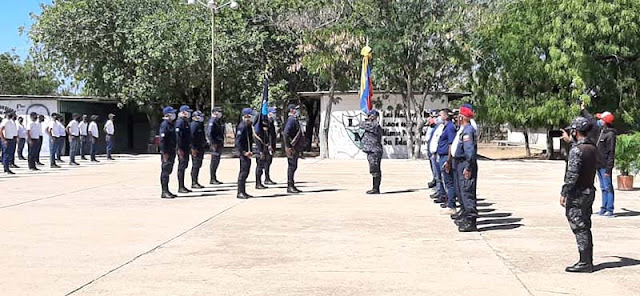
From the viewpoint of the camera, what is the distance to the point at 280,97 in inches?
1316

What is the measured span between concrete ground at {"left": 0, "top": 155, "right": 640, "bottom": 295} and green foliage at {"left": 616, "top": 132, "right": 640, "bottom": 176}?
0.67 metres

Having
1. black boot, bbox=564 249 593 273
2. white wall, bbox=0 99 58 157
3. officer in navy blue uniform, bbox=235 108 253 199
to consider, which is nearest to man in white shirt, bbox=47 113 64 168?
white wall, bbox=0 99 58 157

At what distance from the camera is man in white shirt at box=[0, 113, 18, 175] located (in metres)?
20.2

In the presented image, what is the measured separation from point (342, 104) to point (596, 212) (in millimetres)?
20599

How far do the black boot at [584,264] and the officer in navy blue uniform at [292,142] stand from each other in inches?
325

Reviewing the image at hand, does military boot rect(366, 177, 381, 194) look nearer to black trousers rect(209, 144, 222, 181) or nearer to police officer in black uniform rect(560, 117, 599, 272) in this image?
black trousers rect(209, 144, 222, 181)

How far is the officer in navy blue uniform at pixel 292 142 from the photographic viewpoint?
1466 cm

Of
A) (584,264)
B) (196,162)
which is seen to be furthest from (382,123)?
(584,264)

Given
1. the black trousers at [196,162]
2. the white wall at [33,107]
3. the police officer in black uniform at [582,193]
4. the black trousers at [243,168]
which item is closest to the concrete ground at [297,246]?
the police officer in black uniform at [582,193]

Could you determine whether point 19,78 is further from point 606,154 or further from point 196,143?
point 606,154

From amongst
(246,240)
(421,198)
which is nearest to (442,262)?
(246,240)

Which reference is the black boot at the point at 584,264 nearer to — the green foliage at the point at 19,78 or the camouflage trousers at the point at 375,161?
the camouflage trousers at the point at 375,161

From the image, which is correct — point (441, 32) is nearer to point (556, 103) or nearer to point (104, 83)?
point (556, 103)

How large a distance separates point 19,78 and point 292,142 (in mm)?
49904
